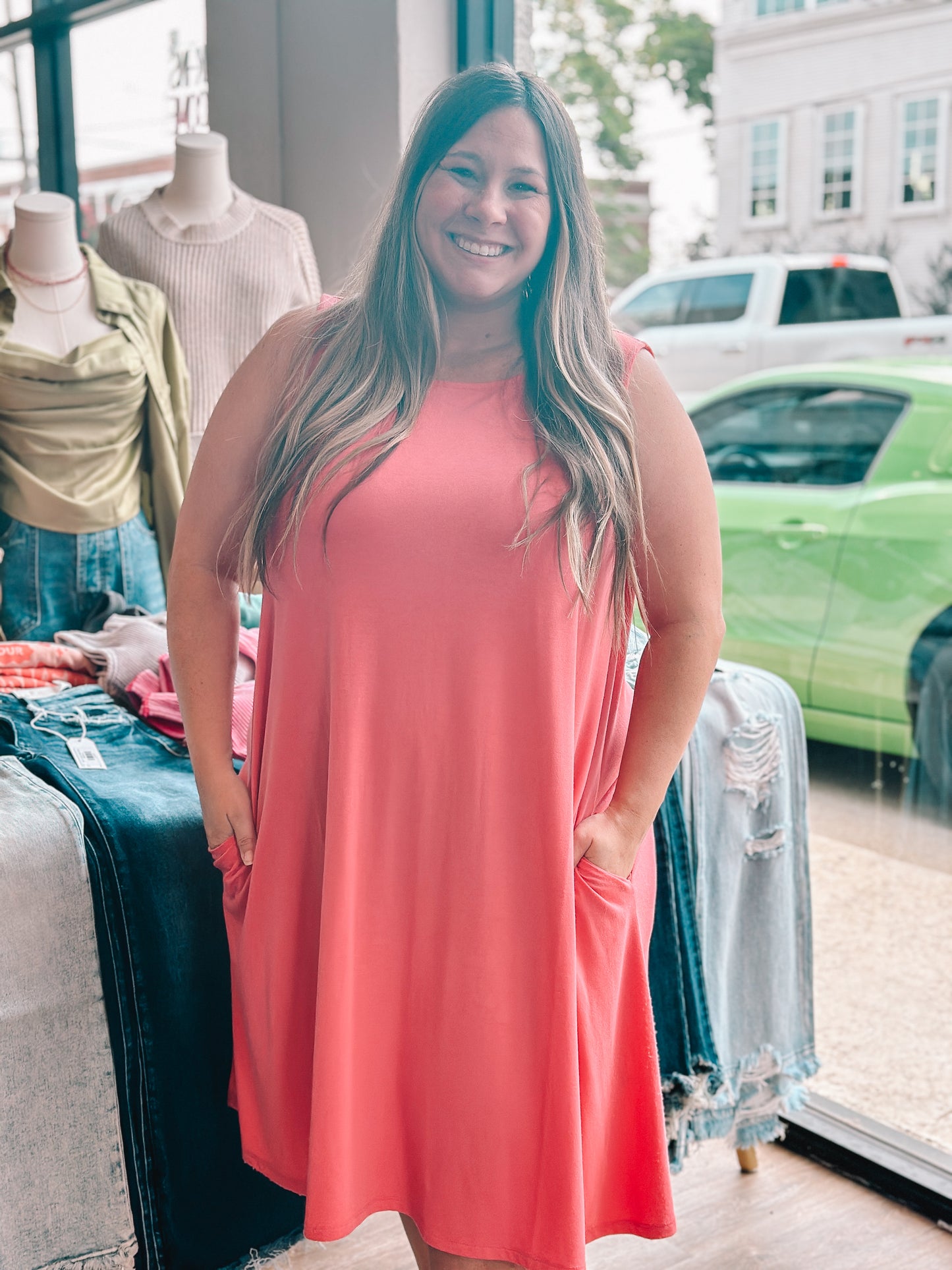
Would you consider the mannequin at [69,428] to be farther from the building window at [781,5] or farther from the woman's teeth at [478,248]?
the building window at [781,5]

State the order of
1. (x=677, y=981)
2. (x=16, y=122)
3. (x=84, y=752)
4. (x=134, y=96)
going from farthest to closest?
(x=16, y=122)
(x=134, y=96)
(x=677, y=981)
(x=84, y=752)

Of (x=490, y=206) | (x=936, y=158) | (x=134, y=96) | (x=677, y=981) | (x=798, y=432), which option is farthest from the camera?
(x=134, y=96)

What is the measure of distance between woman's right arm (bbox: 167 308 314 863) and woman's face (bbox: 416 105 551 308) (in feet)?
0.66

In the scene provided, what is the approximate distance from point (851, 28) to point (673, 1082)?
1.71 metres

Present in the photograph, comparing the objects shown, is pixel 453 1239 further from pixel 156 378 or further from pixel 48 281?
pixel 48 281

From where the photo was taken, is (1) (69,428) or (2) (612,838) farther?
(1) (69,428)

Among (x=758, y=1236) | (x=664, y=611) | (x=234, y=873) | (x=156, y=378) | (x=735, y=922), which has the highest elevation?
(x=156, y=378)

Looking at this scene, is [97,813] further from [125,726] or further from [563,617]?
[563,617]

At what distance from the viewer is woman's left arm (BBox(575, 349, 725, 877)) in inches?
51.8

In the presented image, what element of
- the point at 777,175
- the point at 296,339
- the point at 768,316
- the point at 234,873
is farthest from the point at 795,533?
the point at 234,873

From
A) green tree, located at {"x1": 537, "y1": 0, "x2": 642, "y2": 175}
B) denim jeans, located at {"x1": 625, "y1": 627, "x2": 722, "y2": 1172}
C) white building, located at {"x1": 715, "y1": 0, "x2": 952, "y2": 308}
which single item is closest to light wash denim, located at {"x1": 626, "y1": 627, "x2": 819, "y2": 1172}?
denim jeans, located at {"x1": 625, "y1": 627, "x2": 722, "y2": 1172}

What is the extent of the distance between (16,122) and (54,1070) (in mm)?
3990

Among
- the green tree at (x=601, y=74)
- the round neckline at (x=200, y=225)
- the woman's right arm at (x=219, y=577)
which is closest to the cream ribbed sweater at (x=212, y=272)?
the round neckline at (x=200, y=225)

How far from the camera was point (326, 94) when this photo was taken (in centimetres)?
289
